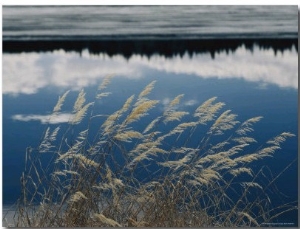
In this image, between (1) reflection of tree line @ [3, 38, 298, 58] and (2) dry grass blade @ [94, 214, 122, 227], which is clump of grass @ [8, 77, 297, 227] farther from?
(1) reflection of tree line @ [3, 38, 298, 58]

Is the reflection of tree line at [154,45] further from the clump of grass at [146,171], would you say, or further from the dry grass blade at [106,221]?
the dry grass blade at [106,221]

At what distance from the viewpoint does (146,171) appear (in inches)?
128

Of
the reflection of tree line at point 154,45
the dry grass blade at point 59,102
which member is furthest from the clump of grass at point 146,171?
the reflection of tree line at point 154,45

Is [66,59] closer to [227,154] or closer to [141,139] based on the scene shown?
[141,139]

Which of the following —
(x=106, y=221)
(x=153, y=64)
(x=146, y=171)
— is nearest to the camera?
(x=106, y=221)

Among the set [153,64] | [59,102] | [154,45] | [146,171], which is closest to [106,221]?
[146,171]

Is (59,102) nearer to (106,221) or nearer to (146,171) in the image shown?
(146,171)

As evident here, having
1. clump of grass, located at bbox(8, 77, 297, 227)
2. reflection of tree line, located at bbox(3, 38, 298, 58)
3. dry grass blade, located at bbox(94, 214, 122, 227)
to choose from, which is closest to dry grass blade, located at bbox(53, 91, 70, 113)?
clump of grass, located at bbox(8, 77, 297, 227)

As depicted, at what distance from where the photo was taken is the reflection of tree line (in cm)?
338

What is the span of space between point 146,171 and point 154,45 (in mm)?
723

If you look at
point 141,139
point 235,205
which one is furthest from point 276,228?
point 141,139

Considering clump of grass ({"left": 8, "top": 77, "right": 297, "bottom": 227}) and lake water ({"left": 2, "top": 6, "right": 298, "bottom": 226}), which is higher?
lake water ({"left": 2, "top": 6, "right": 298, "bottom": 226})

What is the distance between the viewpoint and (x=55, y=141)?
3293mm

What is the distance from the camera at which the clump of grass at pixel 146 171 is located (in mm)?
3176
